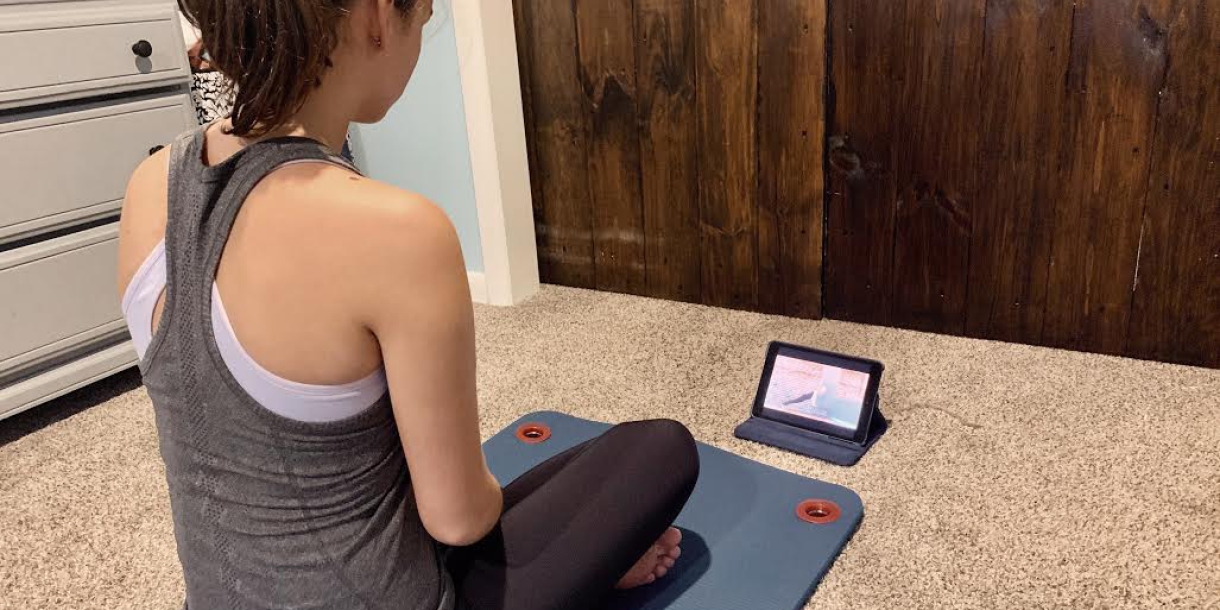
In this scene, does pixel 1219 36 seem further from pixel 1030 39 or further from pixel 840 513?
pixel 840 513

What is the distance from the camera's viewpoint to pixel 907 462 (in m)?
1.46

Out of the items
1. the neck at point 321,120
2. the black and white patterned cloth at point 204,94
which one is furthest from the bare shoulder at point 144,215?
the black and white patterned cloth at point 204,94

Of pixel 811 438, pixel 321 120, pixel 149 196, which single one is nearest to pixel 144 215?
pixel 149 196

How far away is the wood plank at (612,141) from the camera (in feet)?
6.79

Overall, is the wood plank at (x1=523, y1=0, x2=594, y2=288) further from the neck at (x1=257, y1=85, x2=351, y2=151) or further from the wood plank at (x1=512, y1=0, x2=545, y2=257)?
the neck at (x1=257, y1=85, x2=351, y2=151)

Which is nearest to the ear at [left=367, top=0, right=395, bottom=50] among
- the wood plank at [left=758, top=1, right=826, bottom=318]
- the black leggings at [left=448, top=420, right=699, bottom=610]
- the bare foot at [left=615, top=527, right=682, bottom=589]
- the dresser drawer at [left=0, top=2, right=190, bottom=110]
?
the black leggings at [left=448, top=420, right=699, bottom=610]

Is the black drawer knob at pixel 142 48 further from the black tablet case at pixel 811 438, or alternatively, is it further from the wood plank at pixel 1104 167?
the wood plank at pixel 1104 167

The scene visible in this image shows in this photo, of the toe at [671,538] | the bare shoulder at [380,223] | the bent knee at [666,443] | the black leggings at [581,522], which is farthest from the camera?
the toe at [671,538]

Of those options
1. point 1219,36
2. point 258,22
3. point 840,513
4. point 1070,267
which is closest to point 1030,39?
point 1219,36

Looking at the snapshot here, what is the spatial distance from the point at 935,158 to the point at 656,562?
3.47 ft

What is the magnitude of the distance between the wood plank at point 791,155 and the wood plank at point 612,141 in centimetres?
31

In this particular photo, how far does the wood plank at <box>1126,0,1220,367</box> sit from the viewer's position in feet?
5.09

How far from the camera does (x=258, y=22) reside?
0.66m

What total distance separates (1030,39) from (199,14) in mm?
1457
